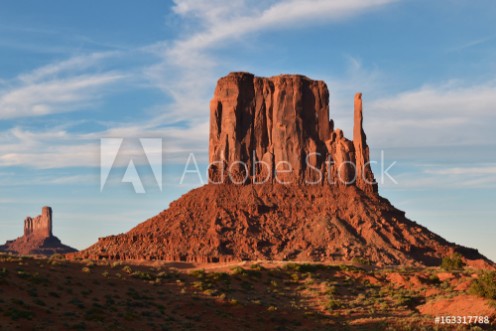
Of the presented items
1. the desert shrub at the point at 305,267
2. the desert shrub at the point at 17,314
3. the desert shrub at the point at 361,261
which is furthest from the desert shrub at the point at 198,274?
the desert shrub at the point at 361,261

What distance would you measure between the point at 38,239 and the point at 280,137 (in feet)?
334

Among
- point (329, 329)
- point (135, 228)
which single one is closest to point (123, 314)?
point (329, 329)

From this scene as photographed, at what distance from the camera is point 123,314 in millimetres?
39750

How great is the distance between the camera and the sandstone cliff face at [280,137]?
10581 centimetres

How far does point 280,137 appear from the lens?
358ft

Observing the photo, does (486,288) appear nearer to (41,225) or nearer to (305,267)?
(305,267)

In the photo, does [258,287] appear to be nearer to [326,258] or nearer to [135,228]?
[326,258]

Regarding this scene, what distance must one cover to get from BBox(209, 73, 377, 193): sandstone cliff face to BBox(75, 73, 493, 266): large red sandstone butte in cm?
15

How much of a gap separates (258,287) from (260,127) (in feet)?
186

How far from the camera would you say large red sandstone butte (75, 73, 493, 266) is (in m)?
90.0

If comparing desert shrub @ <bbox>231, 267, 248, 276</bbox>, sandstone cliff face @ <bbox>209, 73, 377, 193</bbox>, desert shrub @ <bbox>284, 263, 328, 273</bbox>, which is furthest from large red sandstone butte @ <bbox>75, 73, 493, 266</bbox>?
desert shrub @ <bbox>231, 267, 248, 276</bbox>

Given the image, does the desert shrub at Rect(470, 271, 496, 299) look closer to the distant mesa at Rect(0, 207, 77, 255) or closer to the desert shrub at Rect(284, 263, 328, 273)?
the desert shrub at Rect(284, 263, 328, 273)

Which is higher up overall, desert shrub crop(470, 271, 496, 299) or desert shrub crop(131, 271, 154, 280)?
desert shrub crop(131, 271, 154, 280)

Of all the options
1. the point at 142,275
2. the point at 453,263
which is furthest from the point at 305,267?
the point at 453,263
